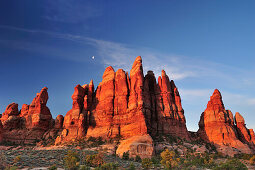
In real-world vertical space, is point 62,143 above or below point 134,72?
below

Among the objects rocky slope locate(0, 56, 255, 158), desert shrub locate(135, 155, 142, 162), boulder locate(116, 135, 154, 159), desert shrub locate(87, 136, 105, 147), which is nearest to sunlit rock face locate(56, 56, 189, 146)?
rocky slope locate(0, 56, 255, 158)

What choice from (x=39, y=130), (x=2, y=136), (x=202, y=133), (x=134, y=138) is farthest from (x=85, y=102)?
(x=202, y=133)

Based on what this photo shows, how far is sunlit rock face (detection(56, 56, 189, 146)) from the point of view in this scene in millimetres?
62938

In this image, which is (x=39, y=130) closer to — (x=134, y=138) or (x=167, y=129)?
(x=134, y=138)

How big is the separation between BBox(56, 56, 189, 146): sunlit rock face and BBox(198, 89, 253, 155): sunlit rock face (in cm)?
1063

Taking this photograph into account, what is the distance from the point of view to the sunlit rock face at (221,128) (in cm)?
6353

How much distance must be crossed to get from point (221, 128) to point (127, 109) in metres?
33.0

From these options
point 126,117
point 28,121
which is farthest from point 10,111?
point 126,117

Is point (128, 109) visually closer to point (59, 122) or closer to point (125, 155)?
point (125, 155)

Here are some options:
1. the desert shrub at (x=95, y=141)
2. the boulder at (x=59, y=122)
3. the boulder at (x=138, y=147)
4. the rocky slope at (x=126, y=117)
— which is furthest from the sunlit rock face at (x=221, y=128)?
the boulder at (x=59, y=122)

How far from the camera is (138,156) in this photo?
48844 millimetres

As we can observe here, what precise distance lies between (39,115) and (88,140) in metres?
24.6

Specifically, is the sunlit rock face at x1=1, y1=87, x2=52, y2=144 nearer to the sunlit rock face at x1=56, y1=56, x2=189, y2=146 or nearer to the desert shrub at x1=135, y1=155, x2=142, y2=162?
the sunlit rock face at x1=56, y1=56, x2=189, y2=146

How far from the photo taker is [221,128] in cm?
6831
